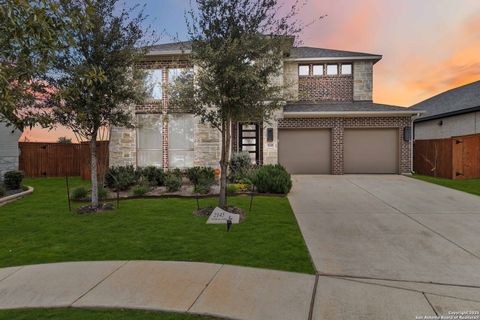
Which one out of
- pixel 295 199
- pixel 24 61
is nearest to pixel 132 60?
pixel 24 61

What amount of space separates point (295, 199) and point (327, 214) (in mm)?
1923

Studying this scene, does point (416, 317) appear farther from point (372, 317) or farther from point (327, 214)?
point (327, 214)

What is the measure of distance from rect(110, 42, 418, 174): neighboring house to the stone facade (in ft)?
0.17

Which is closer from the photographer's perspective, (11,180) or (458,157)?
(11,180)

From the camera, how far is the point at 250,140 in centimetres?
1581

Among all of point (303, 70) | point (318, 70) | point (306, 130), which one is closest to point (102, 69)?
point (306, 130)

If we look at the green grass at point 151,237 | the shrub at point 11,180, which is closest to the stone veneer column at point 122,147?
the shrub at point 11,180

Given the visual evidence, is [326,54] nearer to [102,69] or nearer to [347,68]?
[347,68]

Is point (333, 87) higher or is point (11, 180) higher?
point (333, 87)

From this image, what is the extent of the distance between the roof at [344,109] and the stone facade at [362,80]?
39cm

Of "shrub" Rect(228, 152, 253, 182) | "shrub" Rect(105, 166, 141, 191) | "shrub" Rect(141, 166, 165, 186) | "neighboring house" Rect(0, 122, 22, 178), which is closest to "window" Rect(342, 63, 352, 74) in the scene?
"shrub" Rect(228, 152, 253, 182)

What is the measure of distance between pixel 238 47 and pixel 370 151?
459 inches

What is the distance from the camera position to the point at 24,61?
3.23 metres

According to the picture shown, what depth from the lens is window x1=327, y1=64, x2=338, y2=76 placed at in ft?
56.8
